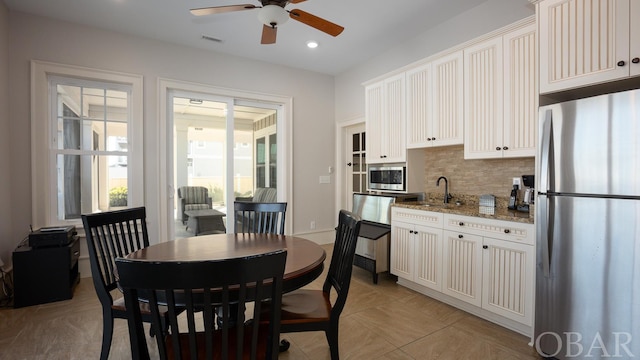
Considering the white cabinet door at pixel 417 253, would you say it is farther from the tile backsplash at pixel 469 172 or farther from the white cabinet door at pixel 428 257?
the tile backsplash at pixel 469 172

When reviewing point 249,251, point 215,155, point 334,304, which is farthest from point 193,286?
point 215,155

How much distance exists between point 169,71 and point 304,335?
359cm

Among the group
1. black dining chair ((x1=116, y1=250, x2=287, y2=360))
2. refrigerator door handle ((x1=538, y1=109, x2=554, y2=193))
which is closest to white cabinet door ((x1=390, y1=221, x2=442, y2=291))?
refrigerator door handle ((x1=538, y1=109, x2=554, y2=193))

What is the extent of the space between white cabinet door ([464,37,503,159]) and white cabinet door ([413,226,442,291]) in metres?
0.83

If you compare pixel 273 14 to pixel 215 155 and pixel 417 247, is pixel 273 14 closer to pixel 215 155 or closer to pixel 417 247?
pixel 417 247

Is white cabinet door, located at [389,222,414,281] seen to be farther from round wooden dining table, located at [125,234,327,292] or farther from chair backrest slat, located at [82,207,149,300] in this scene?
chair backrest slat, located at [82,207,149,300]

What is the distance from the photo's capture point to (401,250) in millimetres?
3230

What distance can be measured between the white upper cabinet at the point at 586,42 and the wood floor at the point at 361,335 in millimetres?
1842

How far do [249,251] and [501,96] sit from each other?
2405 mm

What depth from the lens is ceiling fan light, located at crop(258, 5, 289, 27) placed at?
2084 mm

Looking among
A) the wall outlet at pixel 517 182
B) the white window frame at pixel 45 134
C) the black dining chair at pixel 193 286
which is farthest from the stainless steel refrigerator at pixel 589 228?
the white window frame at pixel 45 134

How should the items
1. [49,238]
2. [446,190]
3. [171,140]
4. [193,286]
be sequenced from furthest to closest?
[171,140]
[446,190]
[49,238]
[193,286]

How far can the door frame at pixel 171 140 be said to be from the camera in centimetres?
388

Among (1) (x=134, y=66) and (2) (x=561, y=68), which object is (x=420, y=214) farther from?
(1) (x=134, y=66)
